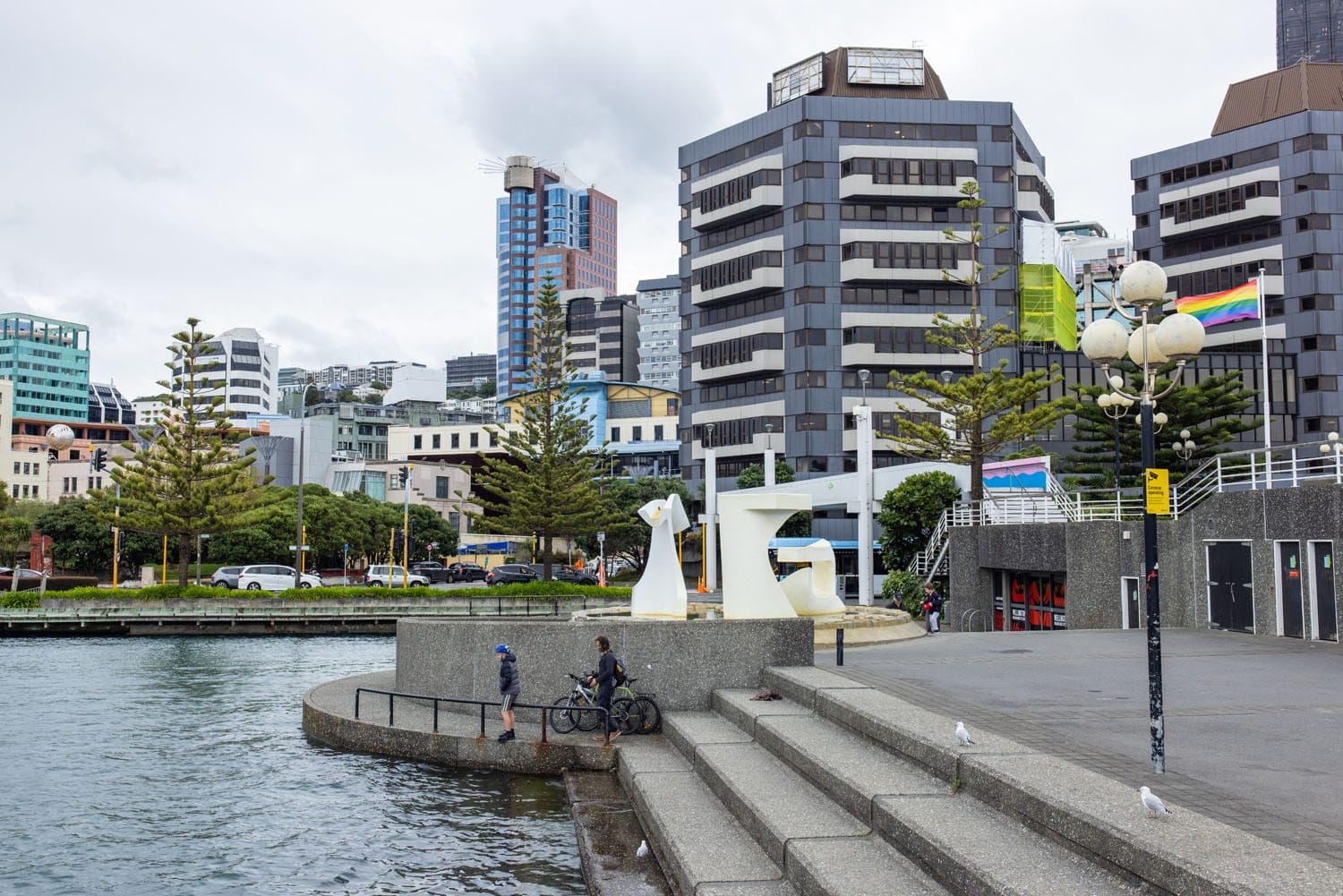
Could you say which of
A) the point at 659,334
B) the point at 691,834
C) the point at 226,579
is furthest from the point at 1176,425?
the point at 659,334

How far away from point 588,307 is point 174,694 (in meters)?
142

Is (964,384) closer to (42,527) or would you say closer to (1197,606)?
(1197,606)

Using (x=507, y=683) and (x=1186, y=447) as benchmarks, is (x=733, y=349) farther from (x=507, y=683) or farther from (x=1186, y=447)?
(x=507, y=683)

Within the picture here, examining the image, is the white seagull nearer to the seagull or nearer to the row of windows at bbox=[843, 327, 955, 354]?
the seagull

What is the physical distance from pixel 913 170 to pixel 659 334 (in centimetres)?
9331

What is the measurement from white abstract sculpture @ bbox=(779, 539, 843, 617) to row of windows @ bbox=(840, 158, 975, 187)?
5315 centimetres

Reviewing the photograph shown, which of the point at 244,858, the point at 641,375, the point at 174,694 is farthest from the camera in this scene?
the point at 641,375

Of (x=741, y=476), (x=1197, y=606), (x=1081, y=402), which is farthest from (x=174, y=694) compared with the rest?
(x=741, y=476)

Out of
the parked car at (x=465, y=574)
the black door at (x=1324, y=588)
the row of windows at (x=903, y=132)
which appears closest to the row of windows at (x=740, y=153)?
the row of windows at (x=903, y=132)

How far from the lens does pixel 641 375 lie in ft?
531

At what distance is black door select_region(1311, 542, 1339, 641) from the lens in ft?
60.9

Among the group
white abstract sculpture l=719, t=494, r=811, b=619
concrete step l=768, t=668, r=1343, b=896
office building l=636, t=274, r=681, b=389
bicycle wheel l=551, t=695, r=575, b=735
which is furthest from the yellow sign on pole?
office building l=636, t=274, r=681, b=389

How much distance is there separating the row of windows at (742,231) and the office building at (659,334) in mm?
81591

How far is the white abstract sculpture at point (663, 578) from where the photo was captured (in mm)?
19109
